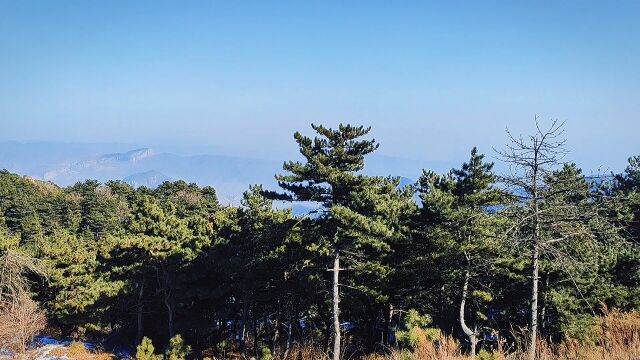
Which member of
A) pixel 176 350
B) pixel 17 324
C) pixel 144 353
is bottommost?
pixel 144 353

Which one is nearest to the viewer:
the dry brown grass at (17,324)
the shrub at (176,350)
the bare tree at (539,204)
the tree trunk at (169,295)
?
the bare tree at (539,204)

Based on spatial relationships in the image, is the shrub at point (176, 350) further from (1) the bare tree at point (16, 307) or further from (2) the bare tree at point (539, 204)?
(2) the bare tree at point (539, 204)

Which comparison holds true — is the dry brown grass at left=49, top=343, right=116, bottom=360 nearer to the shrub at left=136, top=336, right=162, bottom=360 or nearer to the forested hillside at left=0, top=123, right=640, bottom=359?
the forested hillside at left=0, top=123, right=640, bottom=359

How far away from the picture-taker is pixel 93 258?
30594mm

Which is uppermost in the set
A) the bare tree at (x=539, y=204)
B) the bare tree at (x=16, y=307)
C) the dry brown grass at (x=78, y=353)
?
the bare tree at (x=539, y=204)

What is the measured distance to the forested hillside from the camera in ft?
39.9

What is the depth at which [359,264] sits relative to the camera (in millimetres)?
19141

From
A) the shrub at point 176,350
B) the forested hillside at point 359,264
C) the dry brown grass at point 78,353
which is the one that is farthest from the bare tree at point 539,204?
the dry brown grass at point 78,353

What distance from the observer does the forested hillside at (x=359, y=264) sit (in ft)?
39.9

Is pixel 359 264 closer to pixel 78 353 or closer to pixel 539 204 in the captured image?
pixel 539 204

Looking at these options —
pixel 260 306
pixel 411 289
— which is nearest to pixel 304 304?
pixel 260 306

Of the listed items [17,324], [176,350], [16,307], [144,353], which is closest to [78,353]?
[17,324]

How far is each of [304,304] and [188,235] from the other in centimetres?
833

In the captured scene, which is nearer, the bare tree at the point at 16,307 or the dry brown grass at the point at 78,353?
the bare tree at the point at 16,307
